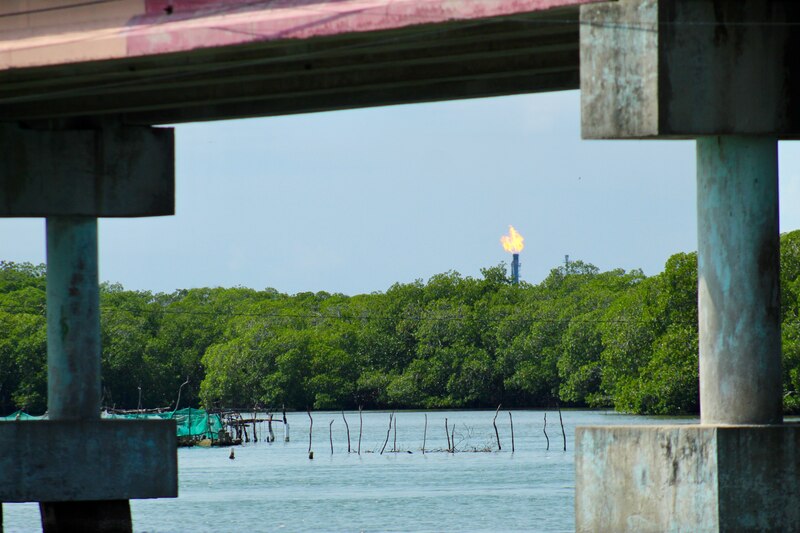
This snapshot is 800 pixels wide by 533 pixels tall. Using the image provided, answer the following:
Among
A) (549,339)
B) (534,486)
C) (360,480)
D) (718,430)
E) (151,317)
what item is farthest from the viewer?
(151,317)

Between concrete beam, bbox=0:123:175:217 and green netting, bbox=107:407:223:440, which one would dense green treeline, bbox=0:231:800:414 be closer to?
green netting, bbox=107:407:223:440

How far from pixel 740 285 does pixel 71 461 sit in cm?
1318

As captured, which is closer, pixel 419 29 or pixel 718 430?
pixel 718 430

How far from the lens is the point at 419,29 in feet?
55.9

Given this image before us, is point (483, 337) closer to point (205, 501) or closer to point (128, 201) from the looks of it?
point (205, 501)

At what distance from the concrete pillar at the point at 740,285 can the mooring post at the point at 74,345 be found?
12.6m

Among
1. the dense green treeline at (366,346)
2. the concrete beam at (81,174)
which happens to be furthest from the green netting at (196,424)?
the concrete beam at (81,174)

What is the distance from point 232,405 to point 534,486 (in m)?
88.8

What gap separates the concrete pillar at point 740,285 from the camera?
15.7 m

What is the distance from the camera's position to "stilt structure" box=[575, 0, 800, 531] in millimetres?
15164

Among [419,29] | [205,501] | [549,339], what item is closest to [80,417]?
[419,29]

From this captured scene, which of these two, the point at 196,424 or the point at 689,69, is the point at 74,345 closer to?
the point at 689,69

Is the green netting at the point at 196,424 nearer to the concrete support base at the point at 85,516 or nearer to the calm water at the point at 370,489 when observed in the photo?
the calm water at the point at 370,489

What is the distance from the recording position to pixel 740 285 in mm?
15680
